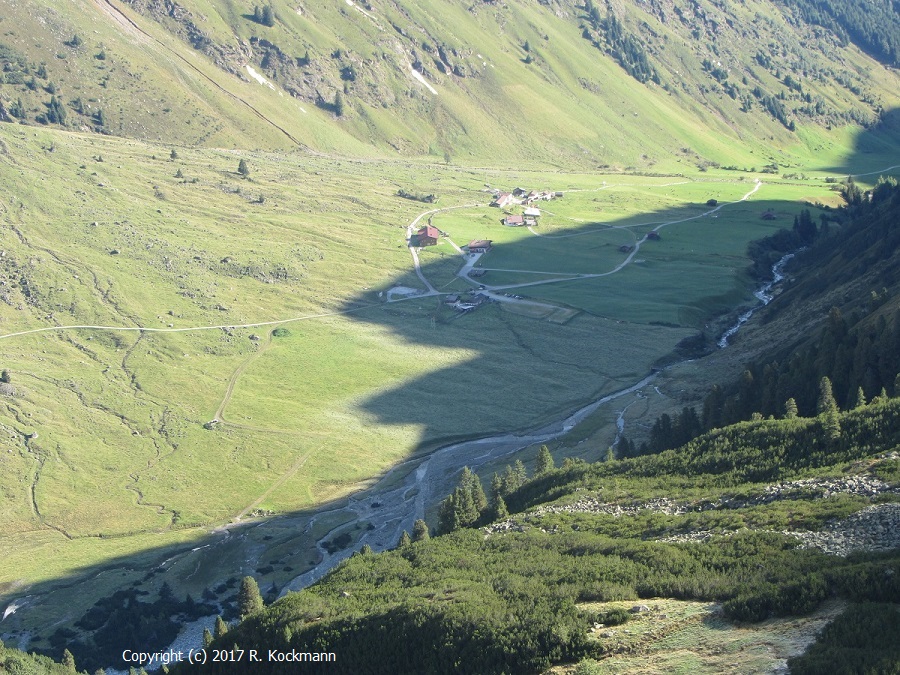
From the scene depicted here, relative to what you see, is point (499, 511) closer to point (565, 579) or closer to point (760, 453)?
point (760, 453)

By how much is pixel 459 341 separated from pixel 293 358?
24.8 m

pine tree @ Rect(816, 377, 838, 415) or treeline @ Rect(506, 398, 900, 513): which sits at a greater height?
→ pine tree @ Rect(816, 377, 838, 415)

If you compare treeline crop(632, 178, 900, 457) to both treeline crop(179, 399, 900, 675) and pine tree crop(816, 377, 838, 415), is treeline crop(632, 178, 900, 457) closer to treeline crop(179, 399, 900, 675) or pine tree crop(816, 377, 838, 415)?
pine tree crop(816, 377, 838, 415)

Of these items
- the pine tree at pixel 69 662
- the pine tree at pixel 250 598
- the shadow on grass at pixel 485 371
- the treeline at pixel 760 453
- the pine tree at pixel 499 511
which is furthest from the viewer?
the shadow on grass at pixel 485 371

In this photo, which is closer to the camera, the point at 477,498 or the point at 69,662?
the point at 69,662

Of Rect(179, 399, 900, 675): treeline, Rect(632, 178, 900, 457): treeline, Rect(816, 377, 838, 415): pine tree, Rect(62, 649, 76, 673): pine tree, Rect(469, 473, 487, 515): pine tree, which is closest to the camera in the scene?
Rect(179, 399, 900, 675): treeline

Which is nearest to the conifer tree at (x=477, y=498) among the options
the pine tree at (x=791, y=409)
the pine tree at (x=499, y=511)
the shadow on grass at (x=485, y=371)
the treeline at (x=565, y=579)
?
the pine tree at (x=499, y=511)

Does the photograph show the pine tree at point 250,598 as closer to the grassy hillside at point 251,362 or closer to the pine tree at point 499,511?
the grassy hillside at point 251,362

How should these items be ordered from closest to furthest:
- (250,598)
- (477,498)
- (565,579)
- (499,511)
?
(565,579), (250,598), (499,511), (477,498)

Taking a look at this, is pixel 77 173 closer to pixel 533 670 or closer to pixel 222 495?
pixel 222 495

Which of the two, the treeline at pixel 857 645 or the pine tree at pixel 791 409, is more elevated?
the pine tree at pixel 791 409

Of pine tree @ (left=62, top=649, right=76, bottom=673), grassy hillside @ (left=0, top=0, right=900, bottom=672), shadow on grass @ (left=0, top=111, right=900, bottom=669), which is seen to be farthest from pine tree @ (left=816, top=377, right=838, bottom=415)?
pine tree @ (left=62, top=649, right=76, bottom=673)

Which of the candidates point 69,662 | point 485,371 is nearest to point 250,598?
point 69,662

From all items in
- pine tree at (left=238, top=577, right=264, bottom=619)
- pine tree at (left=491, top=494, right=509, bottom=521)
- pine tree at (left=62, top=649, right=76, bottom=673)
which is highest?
pine tree at (left=491, top=494, right=509, bottom=521)
